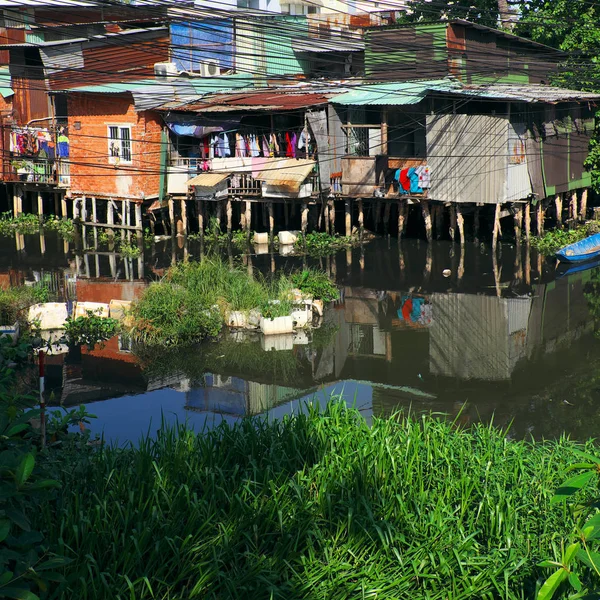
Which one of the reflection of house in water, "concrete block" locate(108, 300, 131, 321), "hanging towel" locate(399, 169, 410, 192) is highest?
"hanging towel" locate(399, 169, 410, 192)

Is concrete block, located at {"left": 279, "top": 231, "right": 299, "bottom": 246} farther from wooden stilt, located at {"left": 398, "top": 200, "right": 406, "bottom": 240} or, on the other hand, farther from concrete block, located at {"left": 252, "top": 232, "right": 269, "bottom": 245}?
wooden stilt, located at {"left": 398, "top": 200, "right": 406, "bottom": 240}

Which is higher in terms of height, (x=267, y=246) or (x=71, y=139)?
(x=71, y=139)

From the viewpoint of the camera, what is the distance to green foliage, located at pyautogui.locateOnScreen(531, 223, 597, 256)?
78.3 ft

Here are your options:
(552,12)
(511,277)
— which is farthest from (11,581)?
(552,12)

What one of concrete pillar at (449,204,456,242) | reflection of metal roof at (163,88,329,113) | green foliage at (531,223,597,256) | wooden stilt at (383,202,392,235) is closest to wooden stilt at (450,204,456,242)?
concrete pillar at (449,204,456,242)

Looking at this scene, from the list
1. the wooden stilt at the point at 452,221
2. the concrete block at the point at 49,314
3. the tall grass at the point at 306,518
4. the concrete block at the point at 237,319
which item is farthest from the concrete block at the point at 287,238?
the tall grass at the point at 306,518

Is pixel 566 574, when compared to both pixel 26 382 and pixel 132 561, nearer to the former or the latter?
pixel 132 561

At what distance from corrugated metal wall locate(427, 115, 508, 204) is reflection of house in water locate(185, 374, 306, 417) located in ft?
37.3

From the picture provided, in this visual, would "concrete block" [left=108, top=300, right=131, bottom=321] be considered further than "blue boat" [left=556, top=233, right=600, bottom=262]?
No

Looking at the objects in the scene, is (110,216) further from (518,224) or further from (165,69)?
(518,224)

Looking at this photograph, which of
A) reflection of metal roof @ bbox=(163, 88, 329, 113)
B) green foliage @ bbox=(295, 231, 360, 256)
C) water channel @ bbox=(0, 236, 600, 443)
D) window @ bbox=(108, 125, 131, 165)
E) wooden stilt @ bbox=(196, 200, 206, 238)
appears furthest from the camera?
wooden stilt @ bbox=(196, 200, 206, 238)

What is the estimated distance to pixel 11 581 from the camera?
491 cm

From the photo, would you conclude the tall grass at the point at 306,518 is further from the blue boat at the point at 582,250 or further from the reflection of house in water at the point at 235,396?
the blue boat at the point at 582,250

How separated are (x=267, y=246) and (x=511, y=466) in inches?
707
